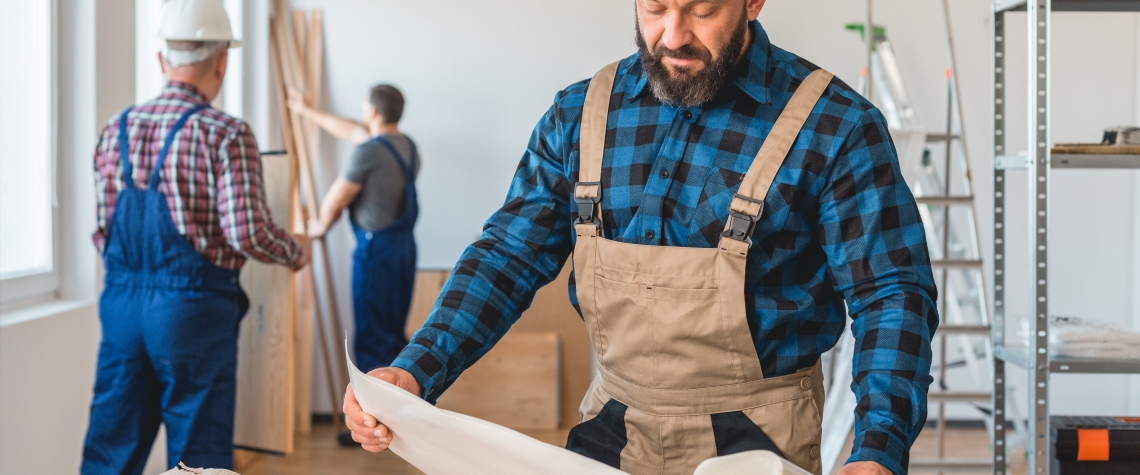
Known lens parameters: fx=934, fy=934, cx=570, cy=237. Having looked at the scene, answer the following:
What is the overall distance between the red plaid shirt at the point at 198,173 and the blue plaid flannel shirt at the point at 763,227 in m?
1.38

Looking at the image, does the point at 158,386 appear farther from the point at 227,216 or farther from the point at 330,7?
the point at 330,7

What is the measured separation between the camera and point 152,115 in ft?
8.46

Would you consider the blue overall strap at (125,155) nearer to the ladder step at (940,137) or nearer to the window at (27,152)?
the window at (27,152)

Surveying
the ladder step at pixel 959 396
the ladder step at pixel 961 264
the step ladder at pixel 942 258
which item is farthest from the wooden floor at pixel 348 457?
the ladder step at pixel 961 264

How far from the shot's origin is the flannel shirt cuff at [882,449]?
109 cm

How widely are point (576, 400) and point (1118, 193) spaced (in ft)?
10.1

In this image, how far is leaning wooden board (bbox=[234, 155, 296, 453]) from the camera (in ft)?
12.5

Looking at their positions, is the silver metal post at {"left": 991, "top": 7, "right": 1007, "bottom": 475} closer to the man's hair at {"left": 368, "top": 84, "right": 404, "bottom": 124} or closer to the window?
the window

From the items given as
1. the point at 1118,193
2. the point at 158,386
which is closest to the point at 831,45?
the point at 1118,193

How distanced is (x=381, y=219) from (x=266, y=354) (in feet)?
3.00

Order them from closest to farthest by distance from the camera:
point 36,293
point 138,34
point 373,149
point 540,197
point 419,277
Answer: point 540,197, point 36,293, point 138,34, point 373,149, point 419,277

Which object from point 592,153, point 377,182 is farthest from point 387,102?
point 592,153

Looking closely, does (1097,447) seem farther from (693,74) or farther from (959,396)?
(959,396)

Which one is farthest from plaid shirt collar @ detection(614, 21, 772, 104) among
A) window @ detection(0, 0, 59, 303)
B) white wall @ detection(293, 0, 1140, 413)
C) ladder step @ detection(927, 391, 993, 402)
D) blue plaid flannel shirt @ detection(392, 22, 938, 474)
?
white wall @ detection(293, 0, 1140, 413)
